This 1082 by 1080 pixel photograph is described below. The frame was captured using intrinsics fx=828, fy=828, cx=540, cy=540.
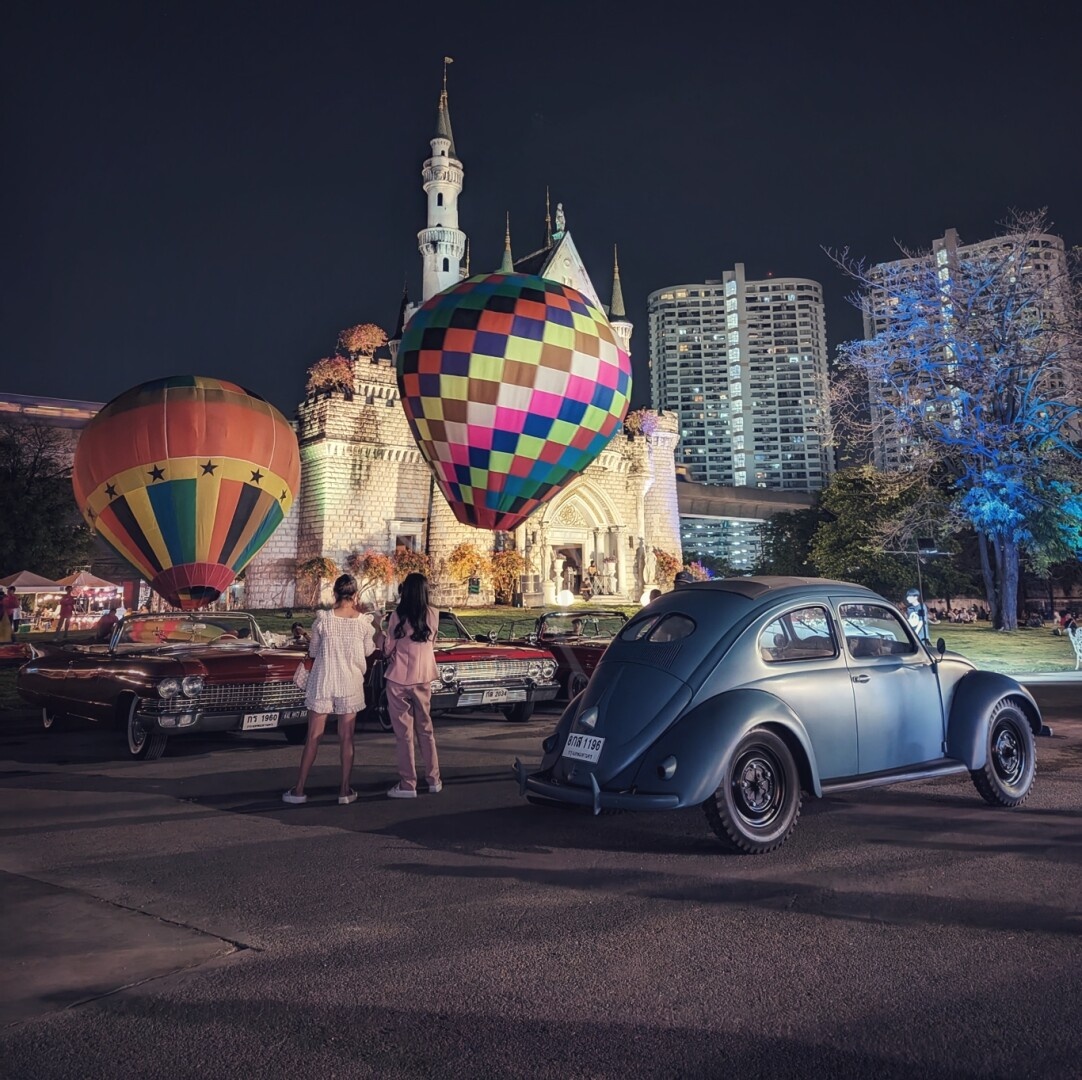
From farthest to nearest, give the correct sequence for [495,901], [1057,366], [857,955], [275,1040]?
[1057,366] → [495,901] → [857,955] → [275,1040]

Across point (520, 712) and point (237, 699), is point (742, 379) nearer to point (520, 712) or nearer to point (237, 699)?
point (520, 712)

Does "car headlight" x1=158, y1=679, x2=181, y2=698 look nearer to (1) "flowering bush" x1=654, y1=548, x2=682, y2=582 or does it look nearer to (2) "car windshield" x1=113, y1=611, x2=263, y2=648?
(2) "car windshield" x1=113, y1=611, x2=263, y2=648

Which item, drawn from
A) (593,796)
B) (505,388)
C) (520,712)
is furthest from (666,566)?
(593,796)

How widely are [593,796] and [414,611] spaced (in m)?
2.38

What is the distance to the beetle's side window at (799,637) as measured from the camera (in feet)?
17.3

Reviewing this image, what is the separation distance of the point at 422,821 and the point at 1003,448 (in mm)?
23317

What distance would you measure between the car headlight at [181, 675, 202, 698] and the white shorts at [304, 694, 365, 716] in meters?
2.03

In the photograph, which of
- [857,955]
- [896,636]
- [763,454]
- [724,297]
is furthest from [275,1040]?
[724,297]

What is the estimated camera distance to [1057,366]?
77.3ft

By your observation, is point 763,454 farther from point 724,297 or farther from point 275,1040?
point 275,1040

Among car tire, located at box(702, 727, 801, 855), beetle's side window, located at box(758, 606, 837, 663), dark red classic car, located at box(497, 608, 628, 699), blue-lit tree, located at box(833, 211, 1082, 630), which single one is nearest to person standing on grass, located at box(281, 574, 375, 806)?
car tire, located at box(702, 727, 801, 855)

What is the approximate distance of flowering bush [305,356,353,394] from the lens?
42281 mm

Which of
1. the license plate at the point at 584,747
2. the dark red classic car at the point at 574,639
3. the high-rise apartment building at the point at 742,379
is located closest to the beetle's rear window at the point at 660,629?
the license plate at the point at 584,747

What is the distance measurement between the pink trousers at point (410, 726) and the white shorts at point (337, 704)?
0.25 metres
